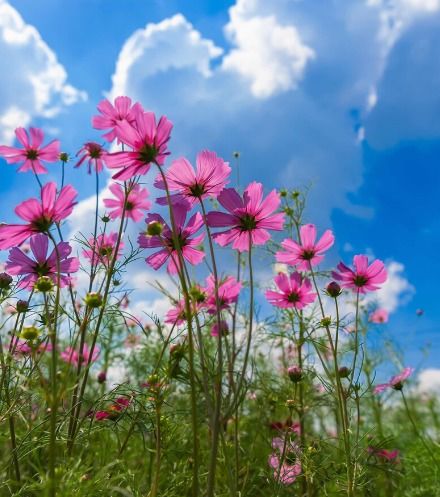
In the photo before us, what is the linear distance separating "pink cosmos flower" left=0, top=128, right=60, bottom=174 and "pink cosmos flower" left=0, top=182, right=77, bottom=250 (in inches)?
30.2

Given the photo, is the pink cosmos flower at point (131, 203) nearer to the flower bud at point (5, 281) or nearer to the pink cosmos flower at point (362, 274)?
the flower bud at point (5, 281)

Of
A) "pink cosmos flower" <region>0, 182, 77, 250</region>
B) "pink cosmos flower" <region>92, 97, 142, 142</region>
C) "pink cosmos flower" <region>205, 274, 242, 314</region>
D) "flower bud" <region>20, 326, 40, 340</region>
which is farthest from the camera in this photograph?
"pink cosmos flower" <region>92, 97, 142, 142</region>

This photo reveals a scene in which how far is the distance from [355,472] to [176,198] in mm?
825

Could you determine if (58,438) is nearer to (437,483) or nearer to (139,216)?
(139,216)

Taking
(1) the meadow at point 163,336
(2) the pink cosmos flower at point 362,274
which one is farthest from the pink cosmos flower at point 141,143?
(2) the pink cosmos flower at point 362,274

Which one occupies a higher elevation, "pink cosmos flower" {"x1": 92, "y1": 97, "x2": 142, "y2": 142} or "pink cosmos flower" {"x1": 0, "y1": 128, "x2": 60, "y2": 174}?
"pink cosmos flower" {"x1": 0, "y1": 128, "x2": 60, "y2": 174}

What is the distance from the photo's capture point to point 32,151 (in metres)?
1.78

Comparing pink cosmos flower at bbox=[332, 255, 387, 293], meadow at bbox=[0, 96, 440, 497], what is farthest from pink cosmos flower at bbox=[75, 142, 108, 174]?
pink cosmos flower at bbox=[332, 255, 387, 293]

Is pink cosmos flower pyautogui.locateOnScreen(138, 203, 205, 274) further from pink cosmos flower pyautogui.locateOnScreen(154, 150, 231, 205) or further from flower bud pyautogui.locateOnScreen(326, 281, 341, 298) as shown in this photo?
flower bud pyautogui.locateOnScreen(326, 281, 341, 298)

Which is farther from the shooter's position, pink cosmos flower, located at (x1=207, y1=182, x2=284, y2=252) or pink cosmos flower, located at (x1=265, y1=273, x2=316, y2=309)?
pink cosmos flower, located at (x1=265, y1=273, x2=316, y2=309)

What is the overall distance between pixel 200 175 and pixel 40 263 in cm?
45

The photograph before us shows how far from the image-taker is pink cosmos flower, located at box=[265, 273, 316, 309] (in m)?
1.61

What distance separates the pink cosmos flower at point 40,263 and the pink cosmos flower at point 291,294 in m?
0.64

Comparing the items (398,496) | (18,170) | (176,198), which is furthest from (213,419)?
(398,496)
